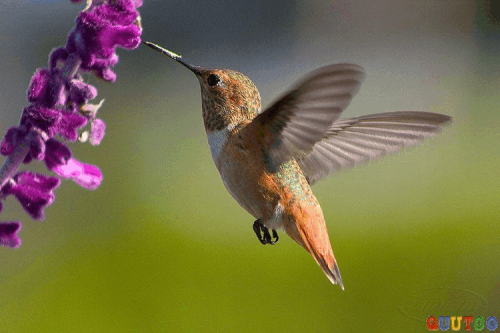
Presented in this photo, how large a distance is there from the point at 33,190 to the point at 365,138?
160 cm

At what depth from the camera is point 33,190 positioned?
194 centimetres

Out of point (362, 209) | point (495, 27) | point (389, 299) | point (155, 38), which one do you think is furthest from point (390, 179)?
point (495, 27)

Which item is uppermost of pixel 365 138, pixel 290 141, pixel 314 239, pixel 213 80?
pixel 213 80

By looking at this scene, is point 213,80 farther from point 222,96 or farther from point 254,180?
point 254,180

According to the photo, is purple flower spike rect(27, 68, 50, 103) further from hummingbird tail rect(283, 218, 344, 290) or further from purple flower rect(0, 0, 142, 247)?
hummingbird tail rect(283, 218, 344, 290)

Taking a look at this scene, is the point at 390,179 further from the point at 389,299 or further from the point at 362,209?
the point at 389,299

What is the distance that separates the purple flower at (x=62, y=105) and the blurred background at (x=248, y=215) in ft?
11.4

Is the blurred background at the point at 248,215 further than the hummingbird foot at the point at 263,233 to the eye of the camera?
Yes

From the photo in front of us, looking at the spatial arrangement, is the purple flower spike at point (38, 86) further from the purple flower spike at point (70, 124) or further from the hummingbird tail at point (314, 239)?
the hummingbird tail at point (314, 239)

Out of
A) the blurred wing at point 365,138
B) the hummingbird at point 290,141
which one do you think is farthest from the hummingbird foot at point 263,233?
the blurred wing at point 365,138

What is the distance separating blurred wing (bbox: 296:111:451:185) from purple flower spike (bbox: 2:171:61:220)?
1453 mm

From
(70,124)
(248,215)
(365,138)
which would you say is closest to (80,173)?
(70,124)

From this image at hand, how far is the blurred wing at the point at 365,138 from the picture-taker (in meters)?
2.83

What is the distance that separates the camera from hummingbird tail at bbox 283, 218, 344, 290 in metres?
2.90
